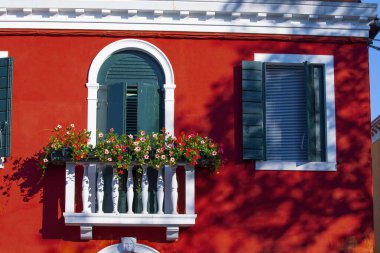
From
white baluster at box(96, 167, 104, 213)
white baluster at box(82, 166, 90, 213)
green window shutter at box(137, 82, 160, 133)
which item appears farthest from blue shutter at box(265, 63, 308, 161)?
white baluster at box(82, 166, 90, 213)

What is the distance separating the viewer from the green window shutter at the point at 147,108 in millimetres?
12289

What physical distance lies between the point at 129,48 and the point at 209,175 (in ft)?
7.38

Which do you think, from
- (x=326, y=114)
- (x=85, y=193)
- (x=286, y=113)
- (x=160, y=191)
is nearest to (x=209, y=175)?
(x=160, y=191)

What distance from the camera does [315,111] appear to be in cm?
1258

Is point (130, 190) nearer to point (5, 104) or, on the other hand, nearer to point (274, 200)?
point (274, 200)

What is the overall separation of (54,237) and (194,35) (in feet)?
11.9

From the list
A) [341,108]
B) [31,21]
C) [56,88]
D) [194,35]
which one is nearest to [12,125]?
[56,88]

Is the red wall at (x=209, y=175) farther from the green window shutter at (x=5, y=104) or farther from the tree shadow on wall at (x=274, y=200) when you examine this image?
the green window shutter at (x=5, y=104)

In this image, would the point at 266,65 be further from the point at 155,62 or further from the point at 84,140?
the point at 84,140

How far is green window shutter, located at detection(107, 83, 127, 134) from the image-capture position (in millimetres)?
12219

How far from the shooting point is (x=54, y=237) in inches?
468

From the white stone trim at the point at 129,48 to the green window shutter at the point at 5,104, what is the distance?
1145mm

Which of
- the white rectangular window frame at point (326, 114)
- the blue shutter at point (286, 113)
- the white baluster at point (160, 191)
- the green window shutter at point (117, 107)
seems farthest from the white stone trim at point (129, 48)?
the blue shutter at point (286, 113)

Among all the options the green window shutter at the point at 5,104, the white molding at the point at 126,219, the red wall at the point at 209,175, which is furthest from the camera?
the green window shutter at the point at 5,104
